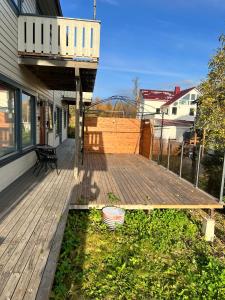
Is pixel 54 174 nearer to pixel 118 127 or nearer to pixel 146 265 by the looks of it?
pixel 146 265

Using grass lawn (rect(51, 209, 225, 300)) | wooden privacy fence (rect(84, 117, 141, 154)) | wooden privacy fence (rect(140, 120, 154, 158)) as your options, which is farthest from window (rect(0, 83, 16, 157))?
wooden privacy fence (rect(84, 117, 141, 154))

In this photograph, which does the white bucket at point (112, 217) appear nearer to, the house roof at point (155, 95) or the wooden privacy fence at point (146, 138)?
the wooden privacy fence at point (146, 138)

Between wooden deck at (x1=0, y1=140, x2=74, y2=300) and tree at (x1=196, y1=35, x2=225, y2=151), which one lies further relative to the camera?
tree at (x1=196, y1=35, x2=225, y2=151)

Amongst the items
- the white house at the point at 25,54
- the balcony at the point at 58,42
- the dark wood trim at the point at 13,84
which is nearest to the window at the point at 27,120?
the dark wood trim at the point at 13,84

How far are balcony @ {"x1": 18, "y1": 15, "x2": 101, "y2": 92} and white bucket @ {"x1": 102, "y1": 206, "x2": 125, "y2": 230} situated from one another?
3468 millimetres

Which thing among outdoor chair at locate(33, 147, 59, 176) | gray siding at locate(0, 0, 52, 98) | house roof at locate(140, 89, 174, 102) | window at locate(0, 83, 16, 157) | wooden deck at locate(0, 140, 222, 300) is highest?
house roof at locate(140, 89, 174, 102)

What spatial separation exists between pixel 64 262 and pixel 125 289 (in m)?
0.86

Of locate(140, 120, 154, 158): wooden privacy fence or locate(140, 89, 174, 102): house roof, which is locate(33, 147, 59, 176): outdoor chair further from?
locate(140, 89, 174, 102): house roof

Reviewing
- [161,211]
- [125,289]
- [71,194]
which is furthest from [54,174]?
[125,289]

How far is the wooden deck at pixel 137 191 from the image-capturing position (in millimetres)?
4898

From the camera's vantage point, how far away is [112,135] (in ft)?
41.8

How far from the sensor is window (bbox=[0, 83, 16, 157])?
510 cm

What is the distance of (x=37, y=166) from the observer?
6988mm

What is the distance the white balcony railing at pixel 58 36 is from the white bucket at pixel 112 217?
12.0 feet
